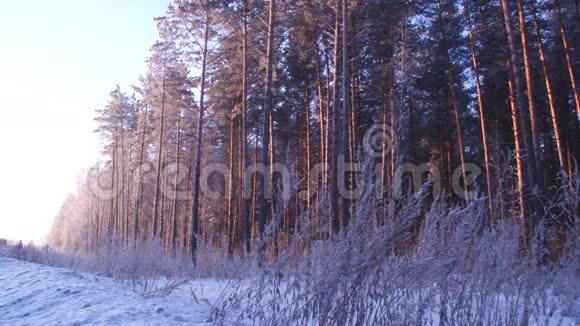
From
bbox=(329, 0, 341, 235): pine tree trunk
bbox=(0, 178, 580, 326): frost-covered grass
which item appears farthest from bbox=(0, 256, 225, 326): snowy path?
bbox=(329, 0, 341, 235): pine tree trunk

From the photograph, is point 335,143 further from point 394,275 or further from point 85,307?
point 394,275

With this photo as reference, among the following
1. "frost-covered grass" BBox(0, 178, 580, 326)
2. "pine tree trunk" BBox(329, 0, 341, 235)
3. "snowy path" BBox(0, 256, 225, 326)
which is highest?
"pine tree trunk" BBox(329, 0, 341, 235)

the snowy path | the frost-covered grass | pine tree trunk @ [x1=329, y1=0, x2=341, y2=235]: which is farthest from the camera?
pine tree trunk @ [x1=329, y1=0, x2=341, y2=235]

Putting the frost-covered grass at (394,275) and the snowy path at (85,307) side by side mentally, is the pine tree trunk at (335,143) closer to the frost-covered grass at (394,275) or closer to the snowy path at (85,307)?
the snowy path at (85,307)

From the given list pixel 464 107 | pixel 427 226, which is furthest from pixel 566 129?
pixel 427 226

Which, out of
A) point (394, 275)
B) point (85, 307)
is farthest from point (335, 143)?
point (394, 275)

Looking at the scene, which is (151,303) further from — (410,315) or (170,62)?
(170,62)

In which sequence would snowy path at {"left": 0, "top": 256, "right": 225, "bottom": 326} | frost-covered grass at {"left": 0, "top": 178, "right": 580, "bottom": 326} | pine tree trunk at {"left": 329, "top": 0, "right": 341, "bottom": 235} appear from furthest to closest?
pine tree trunk at {"left": 329, "top": 0, "right": 341, "bottom": 235} < snowy path at {"left": 0, "top": 256, "right": 225, "bottom": 326} < frost-covered grass at {"left": 0, "top": 178, "right": 580, "bottom": 326}

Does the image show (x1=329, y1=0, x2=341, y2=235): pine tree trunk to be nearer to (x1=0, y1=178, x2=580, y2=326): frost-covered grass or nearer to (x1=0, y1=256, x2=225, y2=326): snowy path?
(x1=0, y1=256, x2=225, y2=326): snowy path

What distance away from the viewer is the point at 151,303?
162 inches

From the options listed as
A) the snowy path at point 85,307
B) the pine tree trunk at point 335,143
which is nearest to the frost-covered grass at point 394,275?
the snowy path at point 85,307

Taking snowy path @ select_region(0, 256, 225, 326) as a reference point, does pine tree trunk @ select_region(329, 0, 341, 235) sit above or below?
above

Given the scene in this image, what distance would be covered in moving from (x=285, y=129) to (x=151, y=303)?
56.7 ft

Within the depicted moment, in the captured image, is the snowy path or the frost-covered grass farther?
the snowy path
